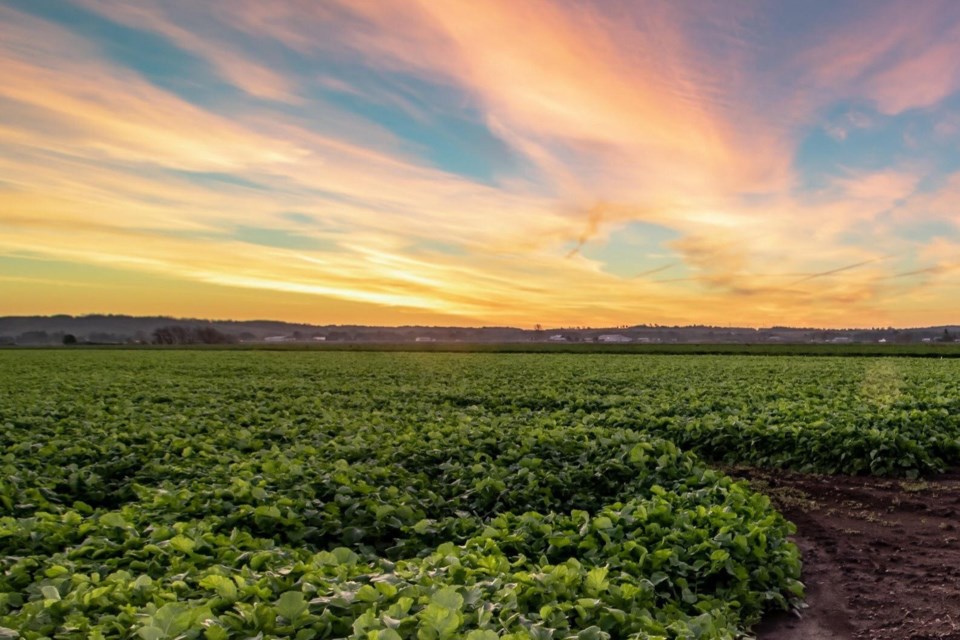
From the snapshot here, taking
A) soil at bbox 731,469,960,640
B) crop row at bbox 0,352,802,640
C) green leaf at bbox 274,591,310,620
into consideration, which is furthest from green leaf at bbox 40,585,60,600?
soil at bbox 731,469,960,640

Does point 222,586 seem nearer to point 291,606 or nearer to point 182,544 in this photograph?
point 291,606

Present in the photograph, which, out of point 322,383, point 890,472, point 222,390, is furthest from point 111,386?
point 890,472

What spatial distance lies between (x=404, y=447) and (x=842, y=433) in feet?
32.6

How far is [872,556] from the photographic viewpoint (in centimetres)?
911

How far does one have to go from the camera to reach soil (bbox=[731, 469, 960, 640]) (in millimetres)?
7148

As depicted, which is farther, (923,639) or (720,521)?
(720,521)

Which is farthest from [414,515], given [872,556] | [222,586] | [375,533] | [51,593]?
[872,556]

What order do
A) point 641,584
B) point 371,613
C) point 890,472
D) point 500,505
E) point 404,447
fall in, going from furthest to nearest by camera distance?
1. point 890,472
2. point 404,447
3. point 500,505
4. point 641,584
5. point 371,613

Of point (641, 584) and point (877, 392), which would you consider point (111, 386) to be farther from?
point (877, 392)

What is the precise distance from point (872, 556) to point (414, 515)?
6.42 metres

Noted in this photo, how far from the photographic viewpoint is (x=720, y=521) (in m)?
8.08

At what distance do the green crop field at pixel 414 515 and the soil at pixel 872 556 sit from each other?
0.50m

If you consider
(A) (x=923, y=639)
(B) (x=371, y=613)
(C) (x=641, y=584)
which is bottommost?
(A) (x=923, y=639)

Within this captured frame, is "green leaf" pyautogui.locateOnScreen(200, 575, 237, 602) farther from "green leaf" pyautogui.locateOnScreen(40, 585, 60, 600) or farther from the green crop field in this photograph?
"green leaf" pyautogui.locateOnScreen(40, 585, 60, 600)
